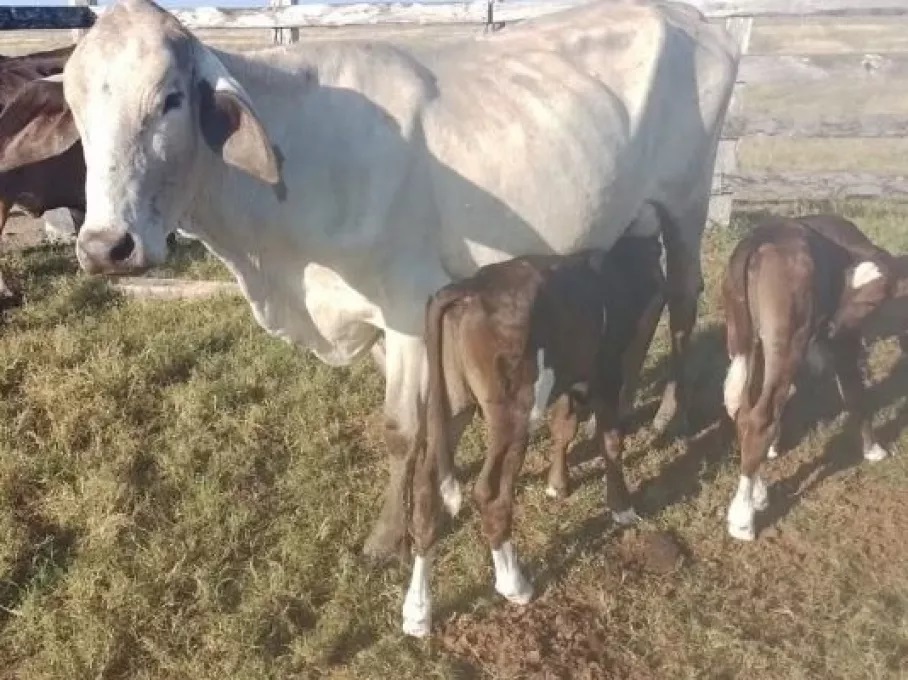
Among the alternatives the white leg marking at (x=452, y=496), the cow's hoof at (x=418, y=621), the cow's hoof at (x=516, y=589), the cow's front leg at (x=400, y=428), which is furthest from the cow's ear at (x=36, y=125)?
the cow's hoof at (x=516, y=589)

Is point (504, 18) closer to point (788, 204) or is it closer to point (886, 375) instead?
point (788, 204)

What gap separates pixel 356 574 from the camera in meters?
4.27

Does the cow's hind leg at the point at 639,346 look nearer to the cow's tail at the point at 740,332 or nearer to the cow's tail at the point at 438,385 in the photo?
the cow's tail at the point at 740,332

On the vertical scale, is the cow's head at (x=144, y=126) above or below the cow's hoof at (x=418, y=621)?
above

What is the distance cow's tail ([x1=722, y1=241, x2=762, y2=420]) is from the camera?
15.1ft

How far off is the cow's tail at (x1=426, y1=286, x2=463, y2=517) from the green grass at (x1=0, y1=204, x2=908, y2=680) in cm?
71

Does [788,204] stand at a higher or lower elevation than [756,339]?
lower

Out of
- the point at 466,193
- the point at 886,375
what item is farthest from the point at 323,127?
the point at 886,375

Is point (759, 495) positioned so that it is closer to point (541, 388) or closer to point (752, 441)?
point (752, 441)

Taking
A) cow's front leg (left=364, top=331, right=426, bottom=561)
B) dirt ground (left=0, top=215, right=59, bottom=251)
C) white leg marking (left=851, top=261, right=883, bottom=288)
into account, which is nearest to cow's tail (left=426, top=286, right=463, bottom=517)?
cow's front leg (left=364, top=331, right=426, bottom=561)

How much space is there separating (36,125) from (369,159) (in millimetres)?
1410

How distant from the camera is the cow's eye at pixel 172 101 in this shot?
3.42 meters

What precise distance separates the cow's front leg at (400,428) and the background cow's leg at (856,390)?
2.36m

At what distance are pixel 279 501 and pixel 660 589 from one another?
1.95m
